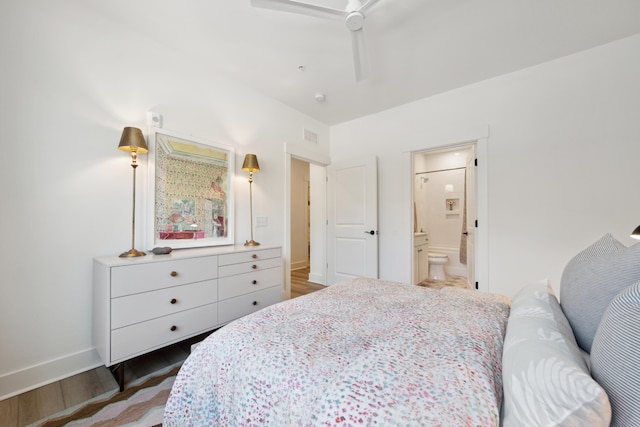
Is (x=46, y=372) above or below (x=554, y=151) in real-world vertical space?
below

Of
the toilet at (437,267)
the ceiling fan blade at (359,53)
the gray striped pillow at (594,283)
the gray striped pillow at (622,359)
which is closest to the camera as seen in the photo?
the gray striped pillow at (622,359)

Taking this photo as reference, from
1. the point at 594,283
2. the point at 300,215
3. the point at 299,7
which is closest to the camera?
the point at 594,283

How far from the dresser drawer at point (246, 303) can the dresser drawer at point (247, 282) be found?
4 centimetres

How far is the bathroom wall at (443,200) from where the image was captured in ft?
16.3

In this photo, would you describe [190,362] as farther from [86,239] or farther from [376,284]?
[86,239]

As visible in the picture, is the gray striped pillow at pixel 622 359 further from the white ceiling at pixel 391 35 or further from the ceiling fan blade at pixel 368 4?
the white ceiling at pixel 391 35

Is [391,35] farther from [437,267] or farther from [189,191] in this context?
[437,267]

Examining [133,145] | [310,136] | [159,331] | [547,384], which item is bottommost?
[159,331]

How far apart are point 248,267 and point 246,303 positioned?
34cm

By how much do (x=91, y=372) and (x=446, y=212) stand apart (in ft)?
18.4

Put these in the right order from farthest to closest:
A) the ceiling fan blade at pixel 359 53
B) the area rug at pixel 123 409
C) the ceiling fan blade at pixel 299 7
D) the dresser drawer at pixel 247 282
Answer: the dresser drawer at pixel 247 282 → the ceiling fan blade at pixel 359 53 → the ceiling fan blade at pixel 299 7 → the area rug at pixel 123 409

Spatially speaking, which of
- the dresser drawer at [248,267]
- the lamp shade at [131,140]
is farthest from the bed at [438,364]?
the lamp shade at [131,140]

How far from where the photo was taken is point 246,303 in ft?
7.69

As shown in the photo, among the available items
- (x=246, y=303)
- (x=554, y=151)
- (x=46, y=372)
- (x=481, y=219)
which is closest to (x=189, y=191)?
(x=246, y=303)
